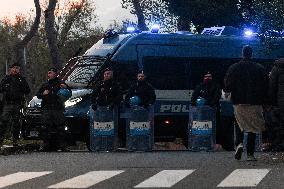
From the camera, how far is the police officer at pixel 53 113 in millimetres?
18781

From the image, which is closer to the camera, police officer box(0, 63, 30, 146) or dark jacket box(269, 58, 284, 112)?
dark jacket box(269, 58, 284, 112)

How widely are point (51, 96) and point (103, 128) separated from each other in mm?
1237

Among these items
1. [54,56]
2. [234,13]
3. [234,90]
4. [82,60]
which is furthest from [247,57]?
[234,13]

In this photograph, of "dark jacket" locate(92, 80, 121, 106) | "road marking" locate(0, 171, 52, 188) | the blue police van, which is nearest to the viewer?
"road marking" locate(0, 171, 52, 188)

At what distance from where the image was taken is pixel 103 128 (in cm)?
1867

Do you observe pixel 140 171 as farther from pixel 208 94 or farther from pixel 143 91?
pixel 208 94

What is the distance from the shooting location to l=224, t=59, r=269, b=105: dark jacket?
14875 millimetres

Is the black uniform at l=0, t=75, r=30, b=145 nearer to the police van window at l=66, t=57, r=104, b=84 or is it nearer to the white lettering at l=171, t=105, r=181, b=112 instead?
the police van window at l=66, t=57, r=104, b=84

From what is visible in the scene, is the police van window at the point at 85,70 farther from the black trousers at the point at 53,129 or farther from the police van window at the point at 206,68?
the police van window at the point at 206,68

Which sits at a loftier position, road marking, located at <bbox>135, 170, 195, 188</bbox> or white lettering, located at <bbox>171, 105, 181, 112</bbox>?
white lettering, located at <bbox>171, 105, 181, 112</bbox>

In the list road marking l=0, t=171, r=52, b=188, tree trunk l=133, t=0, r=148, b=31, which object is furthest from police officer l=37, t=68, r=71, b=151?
tree trunk l=133, t=0, r=148, b=31

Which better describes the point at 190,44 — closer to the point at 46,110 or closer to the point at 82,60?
the point at 82,60

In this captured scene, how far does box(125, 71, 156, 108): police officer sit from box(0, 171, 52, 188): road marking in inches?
231

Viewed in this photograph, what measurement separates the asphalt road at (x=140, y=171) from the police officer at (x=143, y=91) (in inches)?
91.0
